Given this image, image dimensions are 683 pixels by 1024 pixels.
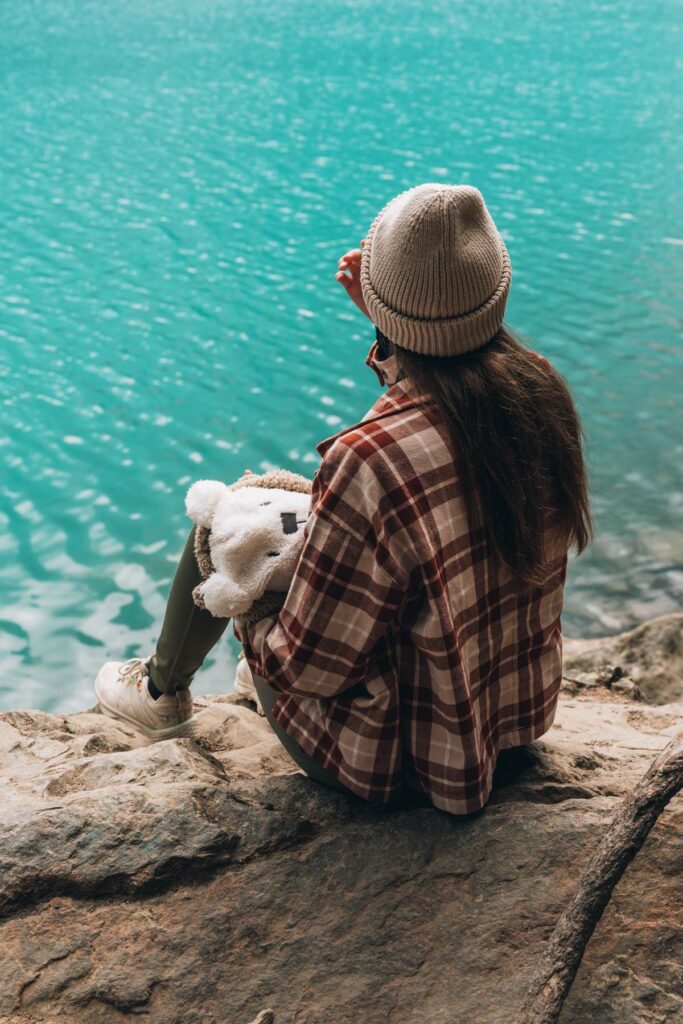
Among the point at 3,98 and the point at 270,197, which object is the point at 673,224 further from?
the point at 3,98

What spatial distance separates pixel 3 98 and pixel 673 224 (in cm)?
861

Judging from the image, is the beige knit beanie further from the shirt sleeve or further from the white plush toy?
the white plush toy

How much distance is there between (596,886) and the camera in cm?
154

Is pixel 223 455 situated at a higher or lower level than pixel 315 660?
lower

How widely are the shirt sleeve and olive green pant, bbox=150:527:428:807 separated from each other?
0.79ft

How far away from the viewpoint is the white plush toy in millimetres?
1716

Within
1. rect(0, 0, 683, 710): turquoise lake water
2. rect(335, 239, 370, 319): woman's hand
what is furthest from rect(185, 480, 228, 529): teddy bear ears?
rect(0, 0, 683, 710): turquoise lake water

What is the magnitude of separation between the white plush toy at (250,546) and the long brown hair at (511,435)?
1.18ft

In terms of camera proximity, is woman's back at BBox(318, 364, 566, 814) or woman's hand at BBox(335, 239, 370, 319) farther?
woman's hand at BBox(335, 239, 370, 319)

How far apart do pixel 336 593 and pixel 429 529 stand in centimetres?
18

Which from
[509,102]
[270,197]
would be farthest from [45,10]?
[270,197]

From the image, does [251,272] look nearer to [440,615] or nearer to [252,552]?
[252,552]

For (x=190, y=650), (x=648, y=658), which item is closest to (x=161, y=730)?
(x=190, y=650)

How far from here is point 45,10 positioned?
17750mm
